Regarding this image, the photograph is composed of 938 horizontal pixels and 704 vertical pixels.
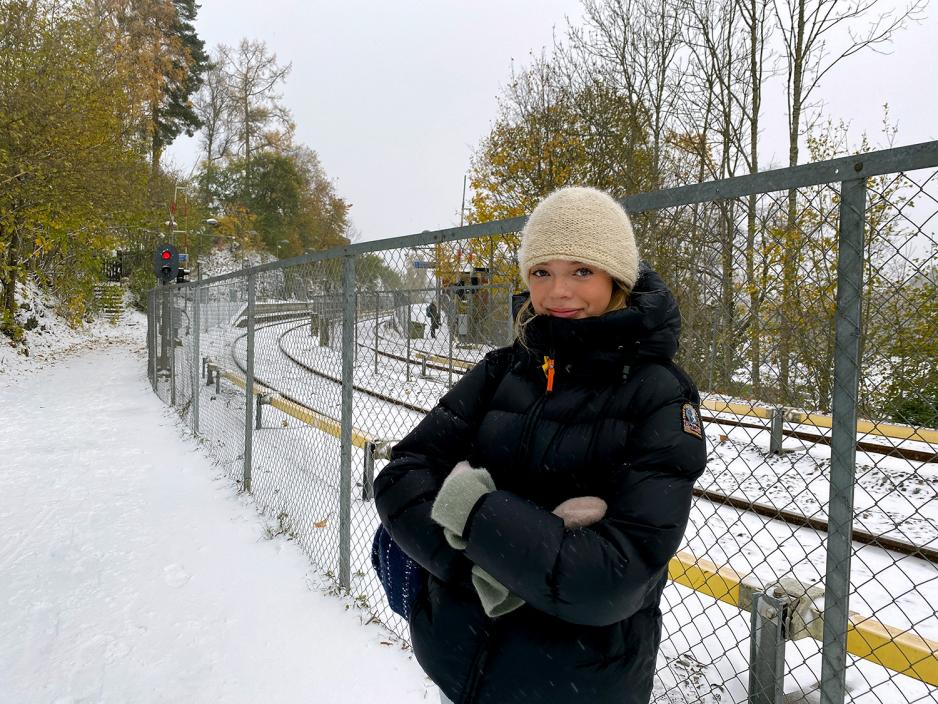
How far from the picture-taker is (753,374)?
5.76 ft

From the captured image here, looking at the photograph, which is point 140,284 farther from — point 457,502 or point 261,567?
point 457,502

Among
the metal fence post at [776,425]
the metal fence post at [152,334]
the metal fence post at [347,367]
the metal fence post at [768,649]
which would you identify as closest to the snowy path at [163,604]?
the metal fence post at [347,367]

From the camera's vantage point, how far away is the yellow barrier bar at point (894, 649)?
6.23 ft

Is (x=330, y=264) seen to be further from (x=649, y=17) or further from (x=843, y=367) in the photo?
(x=649, y=17)

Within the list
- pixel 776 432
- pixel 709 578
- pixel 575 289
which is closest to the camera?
pixel 575 289

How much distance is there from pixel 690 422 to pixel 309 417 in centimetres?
374

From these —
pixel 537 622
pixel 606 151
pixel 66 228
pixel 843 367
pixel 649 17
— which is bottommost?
pixel 537 622

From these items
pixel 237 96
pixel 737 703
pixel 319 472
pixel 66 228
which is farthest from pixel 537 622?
pixel 237 96

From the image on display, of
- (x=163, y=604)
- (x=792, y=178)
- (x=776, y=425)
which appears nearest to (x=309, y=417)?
(x=163, y=604)

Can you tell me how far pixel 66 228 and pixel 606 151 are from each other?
15025mm

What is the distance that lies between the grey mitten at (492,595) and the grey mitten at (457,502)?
7 centimetres

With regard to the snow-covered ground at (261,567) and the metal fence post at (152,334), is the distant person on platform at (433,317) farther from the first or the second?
the metal fence post at (152,334)

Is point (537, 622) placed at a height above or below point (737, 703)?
above

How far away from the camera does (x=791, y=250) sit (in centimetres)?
158
